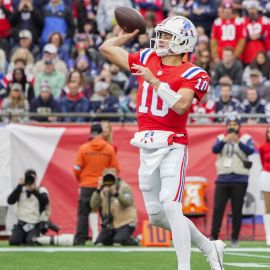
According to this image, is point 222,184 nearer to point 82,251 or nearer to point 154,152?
point 82,251

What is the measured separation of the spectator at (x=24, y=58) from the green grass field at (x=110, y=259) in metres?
5.36

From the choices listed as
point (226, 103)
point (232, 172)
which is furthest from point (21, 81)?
point (232, 172)

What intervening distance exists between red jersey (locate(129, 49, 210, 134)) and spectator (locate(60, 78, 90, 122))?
732 cm

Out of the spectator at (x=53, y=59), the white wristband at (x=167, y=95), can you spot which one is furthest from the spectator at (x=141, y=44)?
the white wristband at (x=167, y=95)

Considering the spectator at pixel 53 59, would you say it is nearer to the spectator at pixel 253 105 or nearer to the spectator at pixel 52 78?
Result: the spectator at pixel 52 78

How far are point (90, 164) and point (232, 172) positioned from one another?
5.78 ft

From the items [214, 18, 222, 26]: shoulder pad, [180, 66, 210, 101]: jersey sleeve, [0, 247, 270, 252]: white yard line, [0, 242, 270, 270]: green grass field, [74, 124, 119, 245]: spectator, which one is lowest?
[0, 247, 270, 252]: white yard line

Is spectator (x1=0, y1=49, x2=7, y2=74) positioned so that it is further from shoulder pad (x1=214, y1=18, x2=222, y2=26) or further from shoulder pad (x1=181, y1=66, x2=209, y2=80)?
shoulder pad (x1=181, y1=66, x2=209, y2=80)

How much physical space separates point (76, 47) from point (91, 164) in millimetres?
5062

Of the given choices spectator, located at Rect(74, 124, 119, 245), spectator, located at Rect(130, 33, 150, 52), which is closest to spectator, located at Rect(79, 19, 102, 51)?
spectator, located at Rect(130, 33, 150, 52)

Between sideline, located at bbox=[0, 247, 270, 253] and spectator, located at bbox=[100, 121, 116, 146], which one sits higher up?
spectator, located at bbox=[100, 121, 116, 146]

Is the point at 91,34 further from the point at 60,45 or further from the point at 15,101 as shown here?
the point at 15,101

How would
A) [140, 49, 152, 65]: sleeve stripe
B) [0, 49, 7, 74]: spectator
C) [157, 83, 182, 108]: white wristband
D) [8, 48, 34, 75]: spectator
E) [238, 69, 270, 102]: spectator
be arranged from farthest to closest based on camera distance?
[0, 49, 7, 74]: spectator < [8, 48, 34, 75]: spectator < [238, 69, 270, 102]: spectator < [140, 49, 152, 65]: sleeve stripe < [157, 83, 182, 108]: white wristband

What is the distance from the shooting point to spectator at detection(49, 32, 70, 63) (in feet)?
58.0
